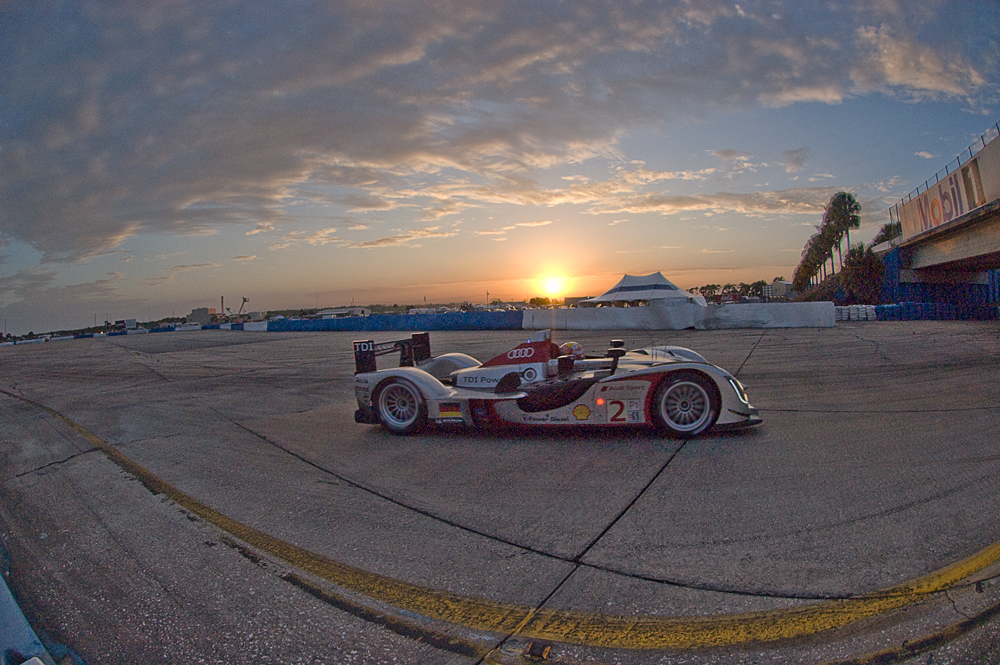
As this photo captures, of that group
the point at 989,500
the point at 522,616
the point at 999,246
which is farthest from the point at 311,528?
the point at 999,246

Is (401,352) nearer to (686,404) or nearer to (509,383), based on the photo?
(509,383)

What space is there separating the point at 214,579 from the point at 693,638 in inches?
97.7

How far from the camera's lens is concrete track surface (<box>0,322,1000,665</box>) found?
2.29 metres

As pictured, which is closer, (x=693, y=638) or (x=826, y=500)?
(x=693, y=638)

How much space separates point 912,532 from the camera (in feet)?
10.2

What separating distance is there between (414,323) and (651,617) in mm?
32968

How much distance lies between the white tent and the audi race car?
137 feet

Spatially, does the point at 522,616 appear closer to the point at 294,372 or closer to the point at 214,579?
the point at 214,579

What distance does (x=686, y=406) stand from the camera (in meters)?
5.57

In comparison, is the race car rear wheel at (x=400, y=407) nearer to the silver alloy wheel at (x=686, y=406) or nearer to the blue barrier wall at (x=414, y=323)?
the silver alloy wheel at (x=686, y=406)

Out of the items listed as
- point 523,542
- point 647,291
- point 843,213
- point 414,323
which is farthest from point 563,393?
point 843,213

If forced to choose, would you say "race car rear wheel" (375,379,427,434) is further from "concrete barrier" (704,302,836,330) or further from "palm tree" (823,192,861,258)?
"palm tree" (823,192,861,258)

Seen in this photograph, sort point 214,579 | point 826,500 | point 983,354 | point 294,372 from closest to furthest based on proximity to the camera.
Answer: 1. point 214,579
2. point 826,500
3. point 983,354
4. point 294,372

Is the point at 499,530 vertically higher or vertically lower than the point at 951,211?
lower
